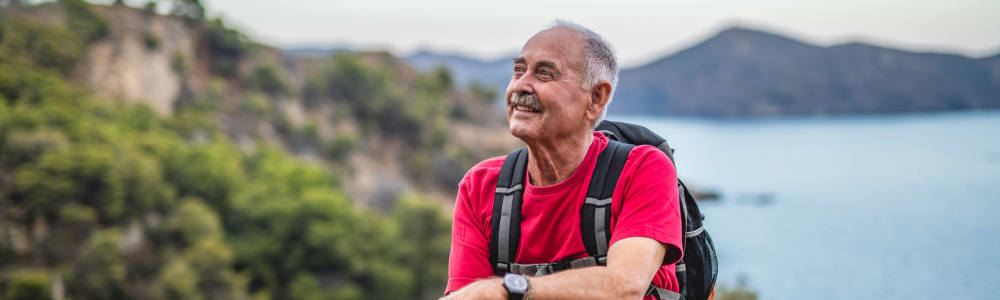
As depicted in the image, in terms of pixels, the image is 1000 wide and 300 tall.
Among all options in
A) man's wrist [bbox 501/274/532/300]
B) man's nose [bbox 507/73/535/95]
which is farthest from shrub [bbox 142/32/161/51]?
man's wrist [bbox 501/274/532/300]

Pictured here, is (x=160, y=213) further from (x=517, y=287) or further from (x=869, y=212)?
(x=517, y=287)

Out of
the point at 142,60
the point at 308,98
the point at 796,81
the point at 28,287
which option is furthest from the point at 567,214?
the point at 308,98

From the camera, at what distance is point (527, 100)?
2.39m

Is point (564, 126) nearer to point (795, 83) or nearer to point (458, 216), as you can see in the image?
point (458, 216)

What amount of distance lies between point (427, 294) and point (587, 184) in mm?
42118

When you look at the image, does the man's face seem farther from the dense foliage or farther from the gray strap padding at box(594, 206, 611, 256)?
the dense foliage

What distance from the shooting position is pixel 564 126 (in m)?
2.40

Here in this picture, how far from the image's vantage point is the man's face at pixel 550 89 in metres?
2.37

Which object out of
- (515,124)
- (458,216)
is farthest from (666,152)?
(458,216)

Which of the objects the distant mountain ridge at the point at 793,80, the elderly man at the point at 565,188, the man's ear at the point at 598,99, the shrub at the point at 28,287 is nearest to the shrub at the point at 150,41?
the distant mountain ridge at the point at 793,80

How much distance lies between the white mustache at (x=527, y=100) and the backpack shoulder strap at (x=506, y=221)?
0.26m

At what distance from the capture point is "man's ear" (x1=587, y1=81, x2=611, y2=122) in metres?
2.45

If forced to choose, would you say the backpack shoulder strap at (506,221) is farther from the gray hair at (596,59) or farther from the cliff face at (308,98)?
the cliff face at (308,98)

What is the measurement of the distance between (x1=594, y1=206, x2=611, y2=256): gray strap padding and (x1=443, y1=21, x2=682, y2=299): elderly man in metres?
0.03
